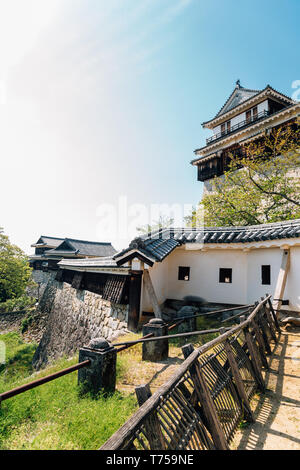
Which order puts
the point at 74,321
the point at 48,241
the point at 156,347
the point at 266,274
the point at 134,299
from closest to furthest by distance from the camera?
the point at 156,347
the point at 134,299
the point at 266,274
the point at 74,321
the point at 48,241

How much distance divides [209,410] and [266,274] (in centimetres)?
859

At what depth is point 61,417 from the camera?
3.17 metres

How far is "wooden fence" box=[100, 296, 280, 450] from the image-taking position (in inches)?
68.0

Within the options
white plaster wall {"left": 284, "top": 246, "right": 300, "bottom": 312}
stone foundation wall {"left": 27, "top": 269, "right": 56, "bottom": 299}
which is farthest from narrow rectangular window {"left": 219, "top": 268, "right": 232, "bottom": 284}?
stone foundation wall {"left": 27, "top": 269, "right": 56, "bottom": 299}

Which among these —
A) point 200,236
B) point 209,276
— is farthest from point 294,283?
point 200,236

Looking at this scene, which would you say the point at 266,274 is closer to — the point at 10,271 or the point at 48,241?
the point at 10,271

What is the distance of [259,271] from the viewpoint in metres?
9.99

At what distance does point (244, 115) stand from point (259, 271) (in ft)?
67.5

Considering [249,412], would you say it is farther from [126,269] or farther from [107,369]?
[126,269]

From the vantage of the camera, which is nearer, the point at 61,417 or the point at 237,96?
the point at 61,417

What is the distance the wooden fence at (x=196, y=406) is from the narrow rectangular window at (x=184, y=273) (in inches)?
267

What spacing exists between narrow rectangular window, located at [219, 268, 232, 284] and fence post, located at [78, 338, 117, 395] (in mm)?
7642

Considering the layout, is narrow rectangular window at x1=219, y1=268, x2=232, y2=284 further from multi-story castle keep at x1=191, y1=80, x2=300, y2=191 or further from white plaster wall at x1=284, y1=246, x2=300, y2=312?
multi-story castle keep at x1=191, y1=80, x2=300, y2=191
